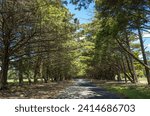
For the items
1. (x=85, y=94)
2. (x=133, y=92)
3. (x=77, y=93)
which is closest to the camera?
(x=85, y=94)

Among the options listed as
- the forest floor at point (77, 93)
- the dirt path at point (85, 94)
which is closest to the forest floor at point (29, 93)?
the forest floor at point (77, 93)

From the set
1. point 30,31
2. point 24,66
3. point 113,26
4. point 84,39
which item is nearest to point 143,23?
point 113,26

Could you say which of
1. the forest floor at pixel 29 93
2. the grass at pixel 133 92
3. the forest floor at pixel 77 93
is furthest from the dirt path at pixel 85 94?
the grass at pixel 133 92

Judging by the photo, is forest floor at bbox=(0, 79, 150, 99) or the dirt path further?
forest floor at bbox=(0, 79, 150, 99)

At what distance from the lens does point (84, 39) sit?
4716 cm

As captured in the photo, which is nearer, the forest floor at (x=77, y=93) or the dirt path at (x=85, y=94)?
the dirt path at (x=85, y=94)

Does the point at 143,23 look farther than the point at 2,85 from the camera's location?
No

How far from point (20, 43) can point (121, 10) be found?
12449mm

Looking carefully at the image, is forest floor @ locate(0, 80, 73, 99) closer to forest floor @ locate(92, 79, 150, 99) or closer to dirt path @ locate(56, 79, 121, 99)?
dirt path @ locate(56, 79, 121, 99)

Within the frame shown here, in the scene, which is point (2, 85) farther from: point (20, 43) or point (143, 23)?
point (143, 23)

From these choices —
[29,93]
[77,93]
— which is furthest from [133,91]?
[29,93]

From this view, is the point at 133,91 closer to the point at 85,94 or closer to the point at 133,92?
the point at 133,92

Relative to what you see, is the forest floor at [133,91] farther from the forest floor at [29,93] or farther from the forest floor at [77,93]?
the forest floor at [29,93]

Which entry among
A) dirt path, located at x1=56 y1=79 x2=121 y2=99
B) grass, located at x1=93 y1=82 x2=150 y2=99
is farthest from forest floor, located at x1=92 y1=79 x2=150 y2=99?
dirt path, located at x1=56 y1=79 x2=121 y2=99
